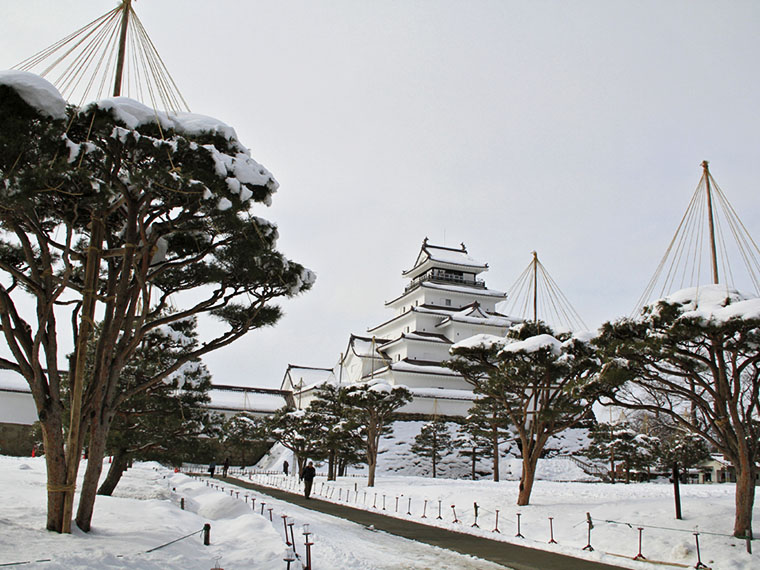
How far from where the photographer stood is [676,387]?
1338 centimetres

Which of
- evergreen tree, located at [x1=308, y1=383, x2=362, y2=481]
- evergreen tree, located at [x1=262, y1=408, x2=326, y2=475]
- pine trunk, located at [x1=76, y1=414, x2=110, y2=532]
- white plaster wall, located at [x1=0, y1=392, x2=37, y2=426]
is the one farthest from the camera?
white plaster wall, located at [x1=0, y1=392, x2=37, y2=426]

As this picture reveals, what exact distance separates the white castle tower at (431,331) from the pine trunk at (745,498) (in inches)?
1409

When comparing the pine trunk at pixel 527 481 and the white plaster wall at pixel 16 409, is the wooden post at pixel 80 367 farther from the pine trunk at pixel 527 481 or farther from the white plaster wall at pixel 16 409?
A: the white plaster wall at pixel 16 409

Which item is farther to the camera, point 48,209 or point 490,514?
point 490,514

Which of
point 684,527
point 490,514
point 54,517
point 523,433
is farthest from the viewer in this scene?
point 523,433

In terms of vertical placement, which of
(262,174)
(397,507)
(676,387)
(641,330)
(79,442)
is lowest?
(397,507)

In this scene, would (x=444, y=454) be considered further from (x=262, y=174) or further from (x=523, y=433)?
(x=262, y=174)

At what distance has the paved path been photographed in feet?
36.6

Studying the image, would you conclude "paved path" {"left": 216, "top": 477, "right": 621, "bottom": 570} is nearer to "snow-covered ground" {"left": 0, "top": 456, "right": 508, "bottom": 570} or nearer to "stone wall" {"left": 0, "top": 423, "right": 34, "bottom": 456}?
"snow-covered ground" {"left": 0, "top": 456, "right": 508, "bottom": 570}

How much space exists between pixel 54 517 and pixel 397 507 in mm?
13379

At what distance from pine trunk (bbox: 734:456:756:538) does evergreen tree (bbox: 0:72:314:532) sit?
Result: 10048mm

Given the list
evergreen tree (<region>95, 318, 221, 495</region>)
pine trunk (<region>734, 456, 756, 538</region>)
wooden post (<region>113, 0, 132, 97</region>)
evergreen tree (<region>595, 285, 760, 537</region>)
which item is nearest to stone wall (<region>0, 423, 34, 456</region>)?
evergreen tree (<region>95, 318, 221, 495</region>)

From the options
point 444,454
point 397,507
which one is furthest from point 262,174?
point 444,454

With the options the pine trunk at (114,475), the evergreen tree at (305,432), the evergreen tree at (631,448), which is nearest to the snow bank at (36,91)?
the pine trunk at (114,475)
